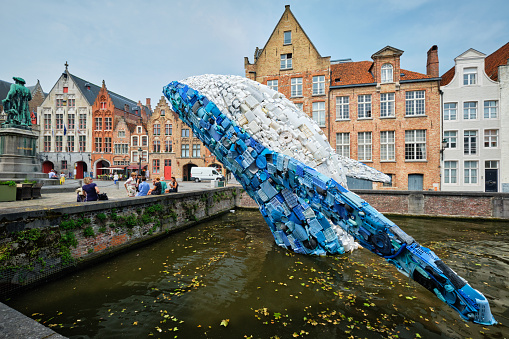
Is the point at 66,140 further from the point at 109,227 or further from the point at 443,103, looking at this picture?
the point at 443,103

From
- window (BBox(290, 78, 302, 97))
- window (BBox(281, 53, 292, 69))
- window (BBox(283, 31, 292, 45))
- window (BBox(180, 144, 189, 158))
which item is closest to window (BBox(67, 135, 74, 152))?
window (BBox(180, 144, 189, 158))

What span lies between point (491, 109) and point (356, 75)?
36.2 ft

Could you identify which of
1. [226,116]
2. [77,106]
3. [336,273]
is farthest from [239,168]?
[77,106]

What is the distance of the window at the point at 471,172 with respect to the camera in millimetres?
20591

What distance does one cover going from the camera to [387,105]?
22016mm

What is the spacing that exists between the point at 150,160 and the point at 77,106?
14.8 metres

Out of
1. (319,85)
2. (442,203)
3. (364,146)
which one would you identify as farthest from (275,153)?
(319,85)

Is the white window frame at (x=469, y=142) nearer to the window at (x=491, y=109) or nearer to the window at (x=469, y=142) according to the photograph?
the window at (x=469, y=142)

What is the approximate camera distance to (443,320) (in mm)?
4250

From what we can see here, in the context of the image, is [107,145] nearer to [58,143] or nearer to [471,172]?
[58,143]

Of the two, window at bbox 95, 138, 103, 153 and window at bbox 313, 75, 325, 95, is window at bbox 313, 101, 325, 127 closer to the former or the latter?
window at bbox 313, 75, 325, 95

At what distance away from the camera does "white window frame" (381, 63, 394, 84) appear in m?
22.0

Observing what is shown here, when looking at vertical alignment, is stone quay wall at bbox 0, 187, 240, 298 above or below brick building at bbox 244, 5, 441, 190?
below

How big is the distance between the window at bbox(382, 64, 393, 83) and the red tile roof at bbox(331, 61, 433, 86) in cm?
92
